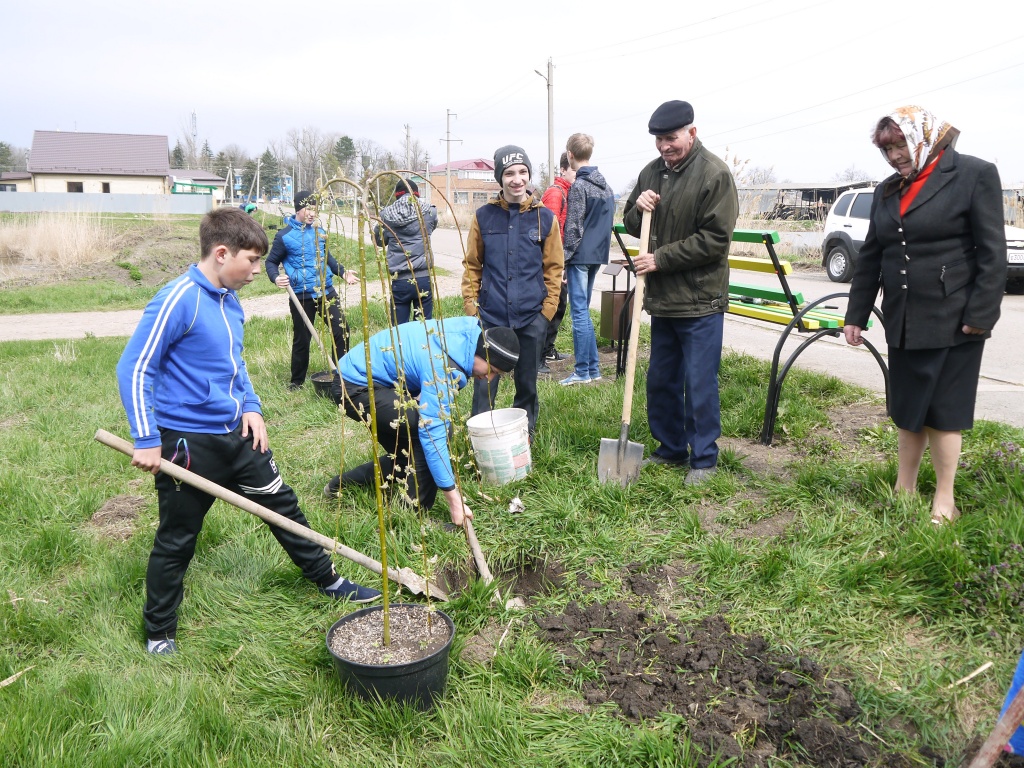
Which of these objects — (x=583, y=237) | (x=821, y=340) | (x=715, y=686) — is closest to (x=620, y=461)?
(x=715, y=686)

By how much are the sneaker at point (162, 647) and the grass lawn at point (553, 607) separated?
4 cm

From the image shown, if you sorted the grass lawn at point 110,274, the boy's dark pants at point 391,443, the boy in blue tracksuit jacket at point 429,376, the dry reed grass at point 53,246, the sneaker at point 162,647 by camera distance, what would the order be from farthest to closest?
the dry reed grass at point 53,246 < the grass lawn at point 110,274 < the boy's dark pants at point 391,443 < the boy in blue tracksuit jacket at point 429,376 < the sneaker at point 162,647

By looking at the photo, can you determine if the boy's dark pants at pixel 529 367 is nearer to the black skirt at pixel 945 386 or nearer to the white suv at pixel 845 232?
the black skirt at pixel 945 386

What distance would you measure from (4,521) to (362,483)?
195cm

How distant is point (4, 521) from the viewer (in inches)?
165

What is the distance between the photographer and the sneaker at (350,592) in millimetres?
3361

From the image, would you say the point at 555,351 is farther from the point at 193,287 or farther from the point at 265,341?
the point at 193,287

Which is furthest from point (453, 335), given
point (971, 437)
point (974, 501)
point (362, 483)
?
point (971, 437)

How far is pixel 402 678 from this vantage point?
2.51m

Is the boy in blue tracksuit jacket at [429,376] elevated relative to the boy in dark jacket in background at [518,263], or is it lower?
lower

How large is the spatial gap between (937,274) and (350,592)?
2.91 metres

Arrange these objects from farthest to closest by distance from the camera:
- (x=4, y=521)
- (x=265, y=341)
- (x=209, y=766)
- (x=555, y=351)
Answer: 1. (x=265, y=341)
2. (x=555, y=351)
3. (x=4, y=521)
4. (x=209, y=766)

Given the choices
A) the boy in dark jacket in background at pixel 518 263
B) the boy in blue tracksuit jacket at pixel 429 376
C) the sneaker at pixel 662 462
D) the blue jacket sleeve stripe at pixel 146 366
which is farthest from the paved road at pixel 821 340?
the sneaker at pixel 662 462

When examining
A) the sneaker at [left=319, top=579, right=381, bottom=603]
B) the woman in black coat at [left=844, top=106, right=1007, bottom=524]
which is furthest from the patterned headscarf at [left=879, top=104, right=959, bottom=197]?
the sneaker at [left=319, top=579, right=381, bottom=603]
